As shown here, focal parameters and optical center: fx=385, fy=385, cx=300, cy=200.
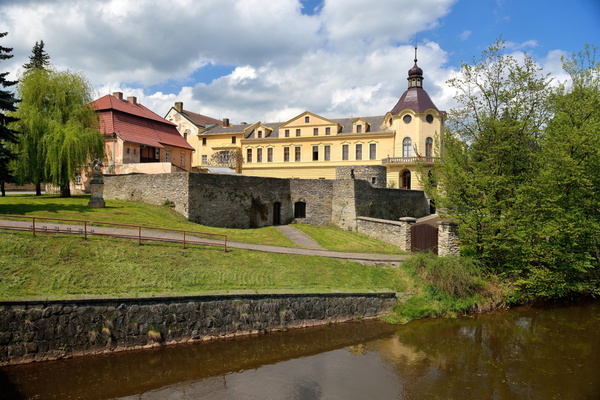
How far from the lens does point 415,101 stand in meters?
38.7

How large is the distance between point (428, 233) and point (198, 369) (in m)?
14.6

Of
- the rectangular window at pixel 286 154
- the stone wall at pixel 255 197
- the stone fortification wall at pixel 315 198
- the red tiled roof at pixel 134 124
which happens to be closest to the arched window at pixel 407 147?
the stone wall at pixel 255 197

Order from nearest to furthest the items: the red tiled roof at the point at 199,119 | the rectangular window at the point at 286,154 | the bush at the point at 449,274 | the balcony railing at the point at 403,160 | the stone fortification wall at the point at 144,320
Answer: the stone fortification wall at the point at 144,320 < the bush at the point at 449,274 < the balcony railing at the point at 403,160 < the rectangular window at the point at 286,154 < the red tiled roof at the point at 199,119

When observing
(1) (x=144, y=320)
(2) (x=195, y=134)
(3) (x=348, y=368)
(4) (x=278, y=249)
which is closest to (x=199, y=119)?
(2) (x=195, y=134)

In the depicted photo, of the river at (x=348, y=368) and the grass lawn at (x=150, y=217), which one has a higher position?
the grass lawn at (x=150, y=217)

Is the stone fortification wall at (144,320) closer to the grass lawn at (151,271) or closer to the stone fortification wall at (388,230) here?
the grass lawn at (151,271)

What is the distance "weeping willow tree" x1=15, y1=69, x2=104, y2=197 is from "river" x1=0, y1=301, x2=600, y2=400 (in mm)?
17101

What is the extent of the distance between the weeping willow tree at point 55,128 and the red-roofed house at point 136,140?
15.1 ft

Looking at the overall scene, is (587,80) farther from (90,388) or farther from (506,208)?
(90,388)

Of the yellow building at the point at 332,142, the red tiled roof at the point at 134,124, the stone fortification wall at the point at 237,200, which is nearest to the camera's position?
the stone fortification wall at the point at 237,200

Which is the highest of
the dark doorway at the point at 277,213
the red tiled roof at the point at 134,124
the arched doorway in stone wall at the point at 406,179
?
the red tiled roof at the point at 134,124

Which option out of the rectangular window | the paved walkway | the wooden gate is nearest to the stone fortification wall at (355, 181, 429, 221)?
the wooden gate

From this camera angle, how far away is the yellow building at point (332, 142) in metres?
38.0

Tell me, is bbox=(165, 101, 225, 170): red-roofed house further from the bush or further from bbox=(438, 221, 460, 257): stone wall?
the bush
